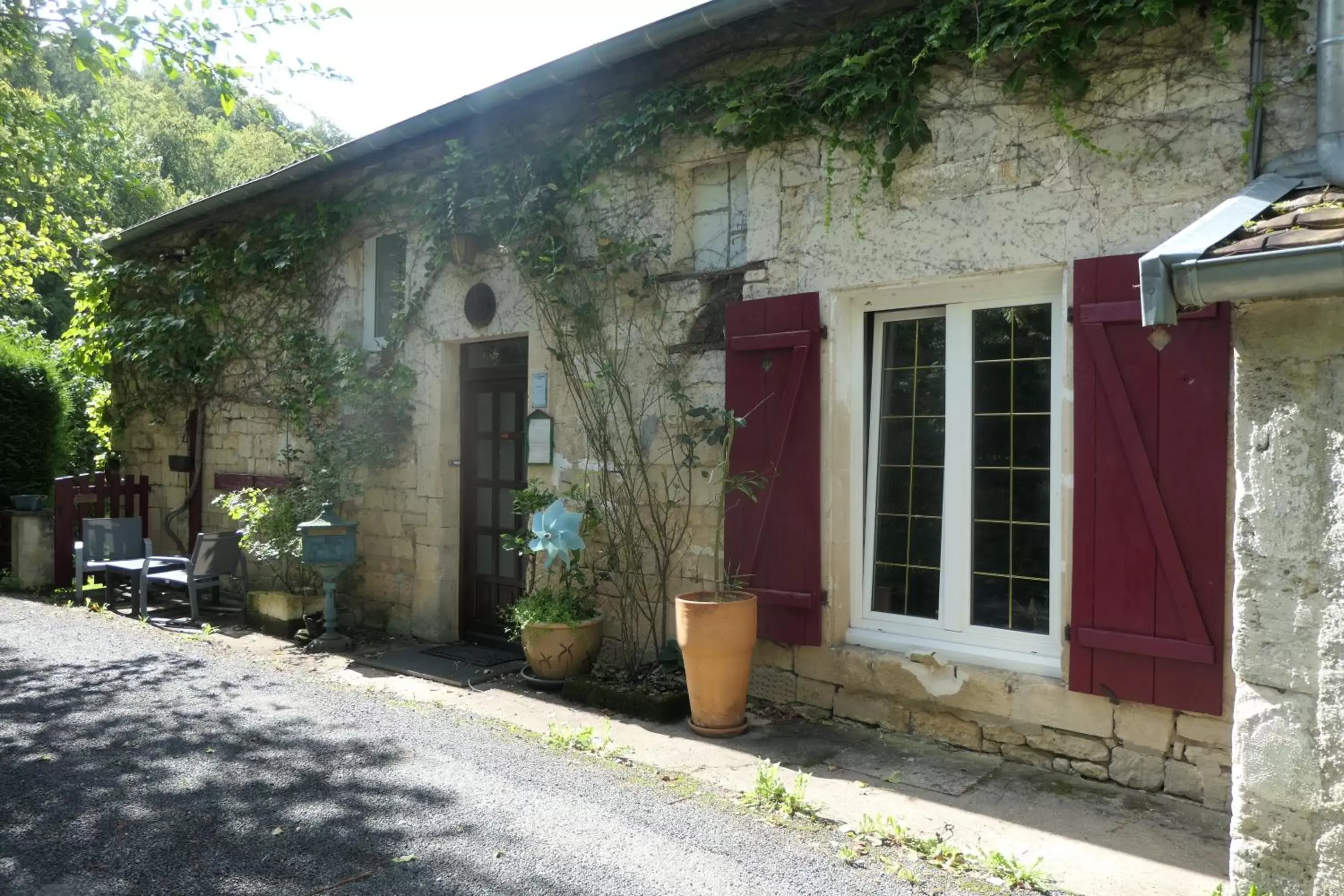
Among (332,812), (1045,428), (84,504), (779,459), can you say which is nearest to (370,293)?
(84,504)

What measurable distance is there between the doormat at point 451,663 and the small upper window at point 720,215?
113 inches

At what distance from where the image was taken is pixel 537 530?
18.0 feet

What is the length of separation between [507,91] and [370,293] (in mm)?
2484

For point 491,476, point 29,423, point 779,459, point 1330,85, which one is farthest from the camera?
point 29,423

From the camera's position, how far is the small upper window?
17.9 feet

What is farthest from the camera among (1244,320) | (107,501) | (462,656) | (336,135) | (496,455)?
(336,135)

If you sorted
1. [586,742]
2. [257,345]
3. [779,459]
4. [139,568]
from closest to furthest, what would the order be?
[586,742]
[779,459]
[139,568]
[257,345]

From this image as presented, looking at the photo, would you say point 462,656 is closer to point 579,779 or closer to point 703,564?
point 703,564

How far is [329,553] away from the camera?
267 inches

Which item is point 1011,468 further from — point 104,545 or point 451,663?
point 104,545

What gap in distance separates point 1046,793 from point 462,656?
156 inches

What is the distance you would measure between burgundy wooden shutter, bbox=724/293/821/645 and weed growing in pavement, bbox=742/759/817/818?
41.5 inches

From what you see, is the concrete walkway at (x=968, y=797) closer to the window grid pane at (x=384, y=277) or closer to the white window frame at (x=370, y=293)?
the white window frame at (x=370, y=293)

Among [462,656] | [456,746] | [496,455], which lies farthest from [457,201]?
[456,746]
